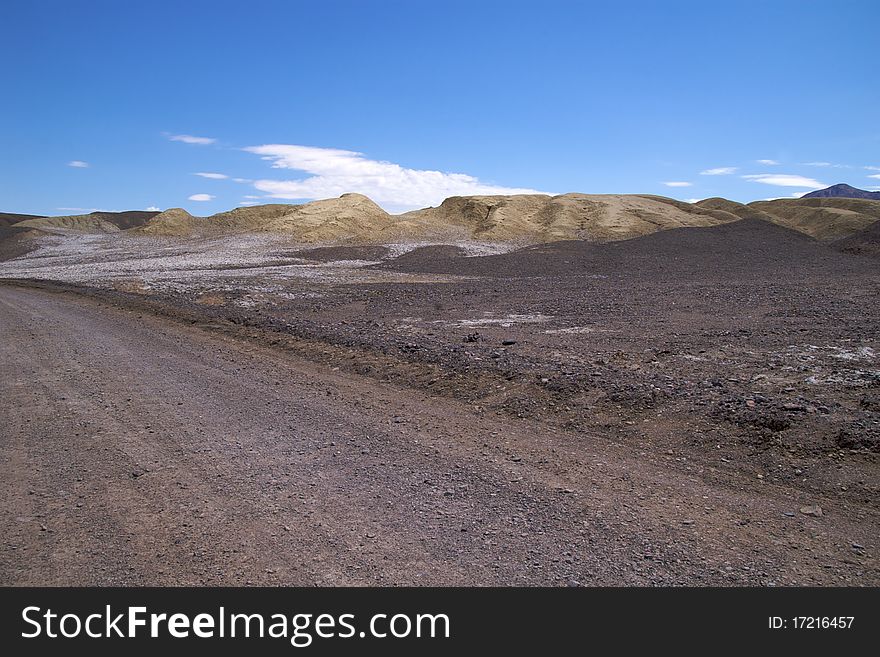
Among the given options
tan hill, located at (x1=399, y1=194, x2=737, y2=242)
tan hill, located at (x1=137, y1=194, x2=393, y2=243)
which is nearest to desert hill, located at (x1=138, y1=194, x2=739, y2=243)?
tan hill, located at (x1=399, y1=194, x2=737, y2=242)

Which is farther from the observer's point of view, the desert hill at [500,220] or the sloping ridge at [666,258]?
the desert hill at [500,220]

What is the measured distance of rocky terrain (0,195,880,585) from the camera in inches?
154

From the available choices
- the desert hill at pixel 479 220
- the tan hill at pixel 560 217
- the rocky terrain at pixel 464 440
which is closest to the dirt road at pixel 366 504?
the rocky terrain at pixel 464 440

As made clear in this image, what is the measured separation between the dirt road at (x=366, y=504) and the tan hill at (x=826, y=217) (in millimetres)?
64849

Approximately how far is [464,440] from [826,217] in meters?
84.4

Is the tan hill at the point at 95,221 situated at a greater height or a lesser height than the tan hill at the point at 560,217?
greater

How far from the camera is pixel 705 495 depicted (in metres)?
4.80

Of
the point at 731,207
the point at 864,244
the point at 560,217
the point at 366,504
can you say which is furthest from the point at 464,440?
the point at 731,207

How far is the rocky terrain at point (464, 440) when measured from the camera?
12.8 feet

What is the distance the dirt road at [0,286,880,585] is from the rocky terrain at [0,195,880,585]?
3 cm

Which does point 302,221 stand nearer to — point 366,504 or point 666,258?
point 666,258

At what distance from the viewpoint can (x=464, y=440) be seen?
6191 millimetres

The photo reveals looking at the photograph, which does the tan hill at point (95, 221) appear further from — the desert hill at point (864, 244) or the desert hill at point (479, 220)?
the desert hill at point (864, 244)
